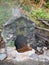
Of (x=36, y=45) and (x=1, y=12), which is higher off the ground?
(x=1, y=12)

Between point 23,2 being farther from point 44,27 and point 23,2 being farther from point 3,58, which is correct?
point 3,58

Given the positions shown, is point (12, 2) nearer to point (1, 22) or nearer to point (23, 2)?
point (23, 2)

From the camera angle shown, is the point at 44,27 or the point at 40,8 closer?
the point at 44,27

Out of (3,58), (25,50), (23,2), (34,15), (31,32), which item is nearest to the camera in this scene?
(3,58)

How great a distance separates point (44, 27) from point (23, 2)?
249 centimetres

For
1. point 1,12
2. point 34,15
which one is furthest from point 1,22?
→ point 34,15

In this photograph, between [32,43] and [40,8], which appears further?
[40,8]

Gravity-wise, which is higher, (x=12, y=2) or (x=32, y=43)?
(x=12, y=2)

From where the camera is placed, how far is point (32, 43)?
13703 mm

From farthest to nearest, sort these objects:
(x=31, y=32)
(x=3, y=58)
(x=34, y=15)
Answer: (x=34, y=15) < (x=31, y=32) < (x=3, y=58)

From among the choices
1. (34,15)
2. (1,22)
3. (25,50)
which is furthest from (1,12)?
(25,50)

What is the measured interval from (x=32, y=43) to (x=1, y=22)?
1813 millimetres

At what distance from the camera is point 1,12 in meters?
14.6

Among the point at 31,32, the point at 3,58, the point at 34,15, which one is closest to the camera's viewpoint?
the point at 3,58
